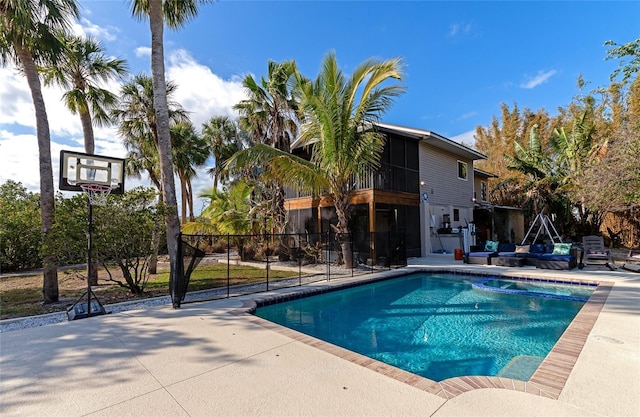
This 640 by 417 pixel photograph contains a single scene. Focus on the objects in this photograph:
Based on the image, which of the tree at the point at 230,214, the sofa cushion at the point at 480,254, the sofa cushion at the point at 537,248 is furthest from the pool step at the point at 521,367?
the tree at the point at 230,214

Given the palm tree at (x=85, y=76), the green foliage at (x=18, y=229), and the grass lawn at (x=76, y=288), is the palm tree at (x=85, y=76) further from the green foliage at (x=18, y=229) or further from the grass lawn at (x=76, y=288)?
the grass lawn at (x=76, y=288)

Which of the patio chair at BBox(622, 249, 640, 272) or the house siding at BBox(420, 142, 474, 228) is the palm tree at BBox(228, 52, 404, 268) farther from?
the patio chair at BBox(622, 249, 640, 272)

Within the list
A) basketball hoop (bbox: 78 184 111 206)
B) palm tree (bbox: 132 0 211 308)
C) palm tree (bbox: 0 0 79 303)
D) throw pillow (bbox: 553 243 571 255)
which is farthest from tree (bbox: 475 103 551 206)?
palm tree (bbox: 0 0 79 303)

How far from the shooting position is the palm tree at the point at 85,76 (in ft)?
30.3

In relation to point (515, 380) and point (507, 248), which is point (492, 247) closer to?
point (507, 248)

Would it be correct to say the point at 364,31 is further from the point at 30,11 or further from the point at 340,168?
the point at 30,11

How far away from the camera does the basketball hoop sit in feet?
21.6

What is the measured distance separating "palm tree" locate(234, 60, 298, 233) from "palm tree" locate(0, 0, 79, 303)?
285 inches

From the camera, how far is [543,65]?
17125mm

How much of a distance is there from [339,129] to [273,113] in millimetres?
4735

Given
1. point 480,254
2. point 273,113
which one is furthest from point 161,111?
point 480,254

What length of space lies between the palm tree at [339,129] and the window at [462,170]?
8988mm

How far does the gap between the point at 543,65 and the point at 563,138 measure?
432cm

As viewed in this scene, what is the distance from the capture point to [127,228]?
7266 millimetres
